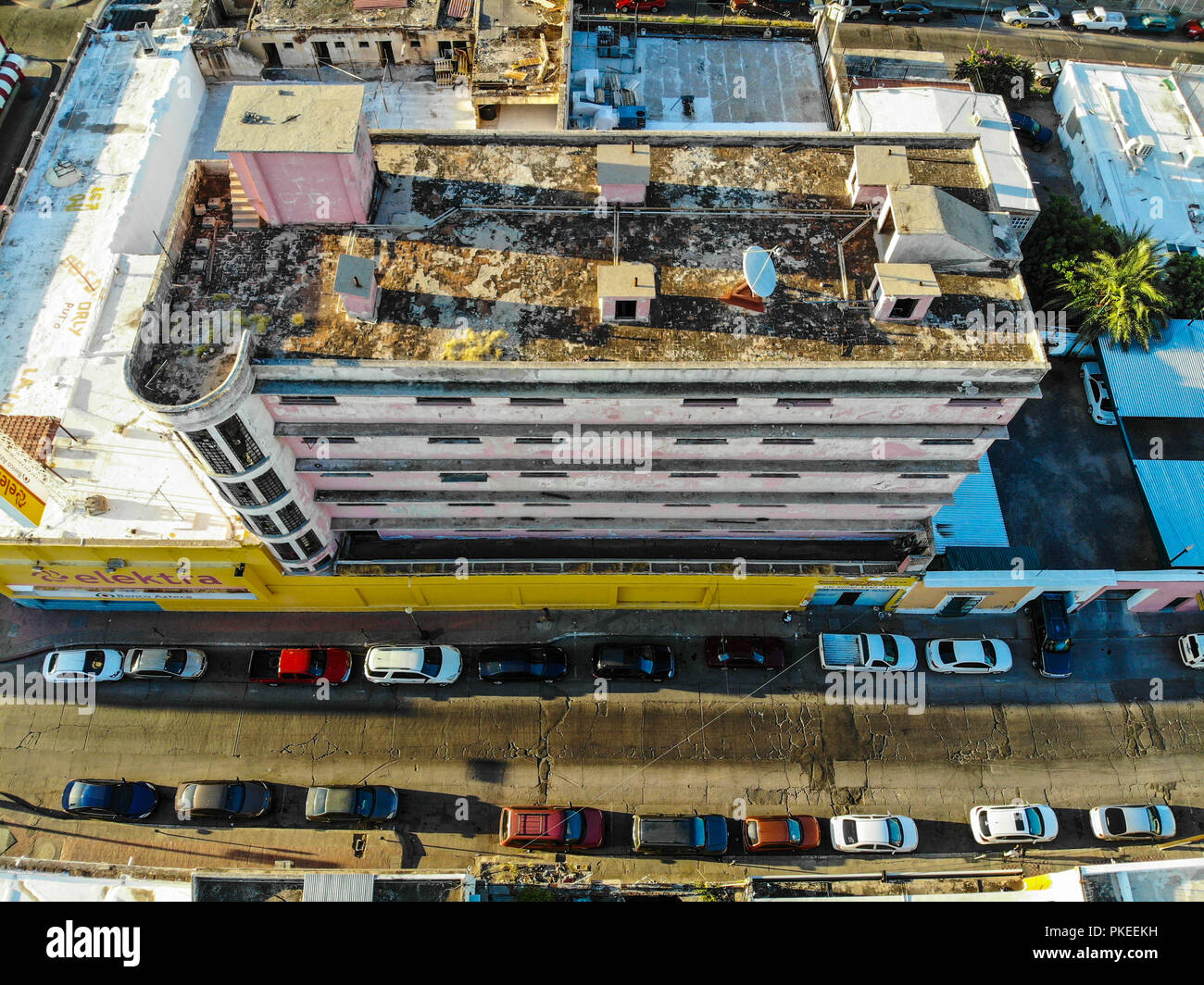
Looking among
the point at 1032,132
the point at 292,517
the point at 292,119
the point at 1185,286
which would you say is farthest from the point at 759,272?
the point at 1032,132

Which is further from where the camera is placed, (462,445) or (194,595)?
(194,595)

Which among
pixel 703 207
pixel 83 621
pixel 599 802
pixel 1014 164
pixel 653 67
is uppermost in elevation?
pixel 653 67

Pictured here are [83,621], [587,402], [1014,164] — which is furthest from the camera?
[1014,164]

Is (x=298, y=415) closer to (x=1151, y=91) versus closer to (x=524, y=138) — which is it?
(x=524, y=138)

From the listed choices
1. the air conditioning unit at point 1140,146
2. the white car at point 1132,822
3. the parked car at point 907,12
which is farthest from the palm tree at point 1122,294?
the parked car at point 907,12

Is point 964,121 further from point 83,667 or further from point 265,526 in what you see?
point 83,667

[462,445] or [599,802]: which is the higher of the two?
[462,445]

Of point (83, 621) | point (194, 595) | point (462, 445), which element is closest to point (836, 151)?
point (462, 445)

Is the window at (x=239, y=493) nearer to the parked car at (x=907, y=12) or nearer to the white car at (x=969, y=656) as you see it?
the white car at (x=969, y=656)
